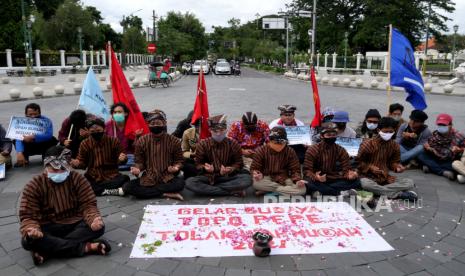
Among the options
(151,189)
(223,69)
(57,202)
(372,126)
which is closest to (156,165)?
(151,189)

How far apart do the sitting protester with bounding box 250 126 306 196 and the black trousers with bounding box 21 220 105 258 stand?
7.68ft

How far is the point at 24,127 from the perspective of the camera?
711 centimetres

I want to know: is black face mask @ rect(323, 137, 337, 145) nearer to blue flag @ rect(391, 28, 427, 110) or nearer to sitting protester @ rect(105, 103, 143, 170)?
blue flag @ rect(391, 28, 427, 110)

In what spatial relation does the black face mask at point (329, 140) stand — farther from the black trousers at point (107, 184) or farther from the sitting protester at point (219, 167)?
Answer: the black trousers at point (107, 184)

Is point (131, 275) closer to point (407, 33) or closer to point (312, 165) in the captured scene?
point (312, 165)

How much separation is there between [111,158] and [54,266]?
214 centimetres

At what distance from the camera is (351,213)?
523 centimetres

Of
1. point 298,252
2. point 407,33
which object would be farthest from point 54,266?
point 407,33

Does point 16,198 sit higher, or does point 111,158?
point 111,158

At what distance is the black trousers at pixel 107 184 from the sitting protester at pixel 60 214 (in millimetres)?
1540

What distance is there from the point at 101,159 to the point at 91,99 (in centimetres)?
151

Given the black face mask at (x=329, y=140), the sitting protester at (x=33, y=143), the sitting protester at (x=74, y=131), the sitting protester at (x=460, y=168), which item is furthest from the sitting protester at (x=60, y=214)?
the sitting protester at (x=460, y=168)

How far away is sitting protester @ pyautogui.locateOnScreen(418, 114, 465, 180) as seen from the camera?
22.5 ft

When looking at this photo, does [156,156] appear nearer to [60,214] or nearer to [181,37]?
[60,214]
